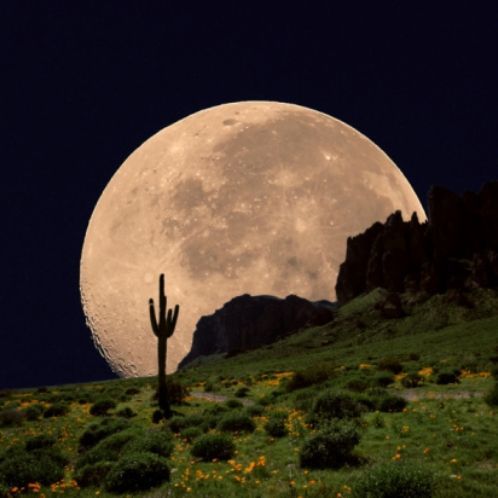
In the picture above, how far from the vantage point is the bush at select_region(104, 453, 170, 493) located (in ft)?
46.0

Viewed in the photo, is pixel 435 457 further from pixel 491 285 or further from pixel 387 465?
pixel 491 285

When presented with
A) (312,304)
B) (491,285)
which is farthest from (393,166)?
(312,304)

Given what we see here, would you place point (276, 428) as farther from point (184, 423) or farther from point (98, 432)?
point (98, 432)

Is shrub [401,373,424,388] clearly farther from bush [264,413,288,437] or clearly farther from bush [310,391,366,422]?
bush [264,413,288,437]

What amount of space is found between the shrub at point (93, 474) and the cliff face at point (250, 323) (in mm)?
117123

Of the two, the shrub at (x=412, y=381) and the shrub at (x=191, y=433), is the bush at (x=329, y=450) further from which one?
the shrub at (x=412, y=381)

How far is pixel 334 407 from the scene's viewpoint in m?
19.8

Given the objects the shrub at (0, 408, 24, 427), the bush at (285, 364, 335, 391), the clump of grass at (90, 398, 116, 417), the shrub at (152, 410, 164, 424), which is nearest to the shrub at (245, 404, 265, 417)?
the shrub at (152, 410, 164, 424)

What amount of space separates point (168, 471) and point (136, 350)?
274 feet

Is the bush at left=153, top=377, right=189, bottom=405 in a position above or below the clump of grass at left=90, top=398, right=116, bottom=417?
above

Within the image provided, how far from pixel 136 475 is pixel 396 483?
7203 millimetres

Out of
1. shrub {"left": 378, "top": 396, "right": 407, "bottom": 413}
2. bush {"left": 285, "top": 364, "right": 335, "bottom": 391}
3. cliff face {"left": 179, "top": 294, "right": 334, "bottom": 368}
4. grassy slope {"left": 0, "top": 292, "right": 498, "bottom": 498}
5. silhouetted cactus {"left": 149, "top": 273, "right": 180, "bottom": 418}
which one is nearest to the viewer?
grassy slope {"left": 0, "top": 292, "right": 498, "bottom": 498}

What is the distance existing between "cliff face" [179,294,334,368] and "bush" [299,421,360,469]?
118108 millimetres

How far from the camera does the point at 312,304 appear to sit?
138 m
